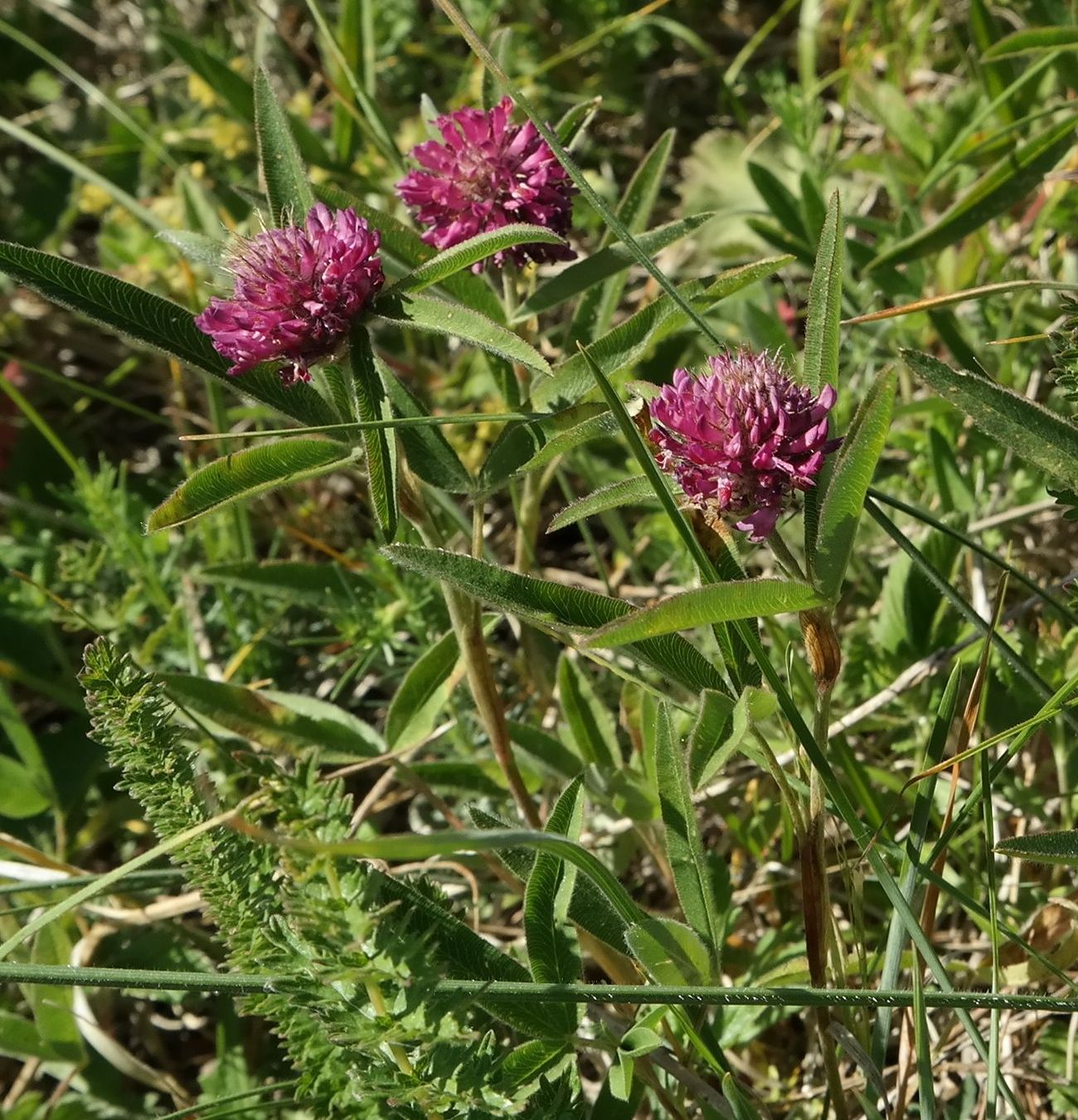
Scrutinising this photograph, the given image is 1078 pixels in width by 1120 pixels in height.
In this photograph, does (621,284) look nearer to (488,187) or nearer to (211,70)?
(488,187)

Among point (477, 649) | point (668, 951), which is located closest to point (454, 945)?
point (668, 951)

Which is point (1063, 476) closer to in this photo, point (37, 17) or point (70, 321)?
point (70, 321)

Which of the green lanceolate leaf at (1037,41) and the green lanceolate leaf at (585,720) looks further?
the green lanceolate leaf at (1037,41)

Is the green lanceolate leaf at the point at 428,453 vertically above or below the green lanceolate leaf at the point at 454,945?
above

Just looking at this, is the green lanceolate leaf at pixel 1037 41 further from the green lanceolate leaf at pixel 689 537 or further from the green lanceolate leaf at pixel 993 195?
the green lanceolate leaf at pixel 689 537

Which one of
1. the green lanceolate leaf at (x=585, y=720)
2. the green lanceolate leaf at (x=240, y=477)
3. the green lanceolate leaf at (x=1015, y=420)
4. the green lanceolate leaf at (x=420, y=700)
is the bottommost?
the green lanceolate leaf at (x=585, y=720)

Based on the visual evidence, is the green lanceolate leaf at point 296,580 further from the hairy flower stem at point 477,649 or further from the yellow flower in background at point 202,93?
the yellow flower in background at point 202,93

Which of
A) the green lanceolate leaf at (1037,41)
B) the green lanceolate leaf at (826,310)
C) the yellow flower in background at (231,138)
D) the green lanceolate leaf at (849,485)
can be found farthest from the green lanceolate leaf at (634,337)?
the yellow flower in background at (231,138)

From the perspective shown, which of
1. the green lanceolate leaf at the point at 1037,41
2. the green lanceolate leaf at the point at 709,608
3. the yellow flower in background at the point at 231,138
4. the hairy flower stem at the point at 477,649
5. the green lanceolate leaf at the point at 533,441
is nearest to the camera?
the green lanceolate leaf at the point at 709,608

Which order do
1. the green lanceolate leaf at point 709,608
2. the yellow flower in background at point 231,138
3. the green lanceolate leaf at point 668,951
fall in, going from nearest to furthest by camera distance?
1. the green lanceolate leaf at point 709,608
2. the green lanceolate leaf at point 668,951
3. the yellow flower in background at point 231,138
